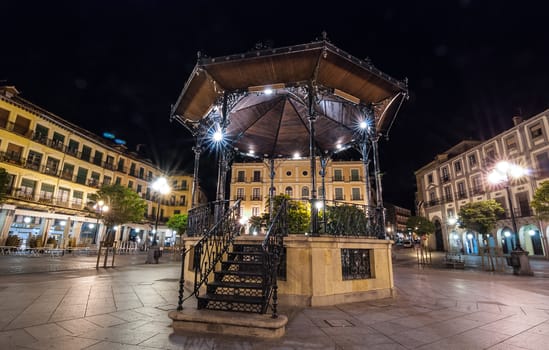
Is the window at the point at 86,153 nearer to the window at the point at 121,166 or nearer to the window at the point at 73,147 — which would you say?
the window at the point at 73,147

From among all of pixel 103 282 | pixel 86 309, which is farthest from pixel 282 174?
pixel 86 309

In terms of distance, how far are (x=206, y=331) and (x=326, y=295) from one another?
2882 millimetres

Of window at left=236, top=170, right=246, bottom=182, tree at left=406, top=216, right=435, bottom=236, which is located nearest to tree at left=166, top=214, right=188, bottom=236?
window at left=236, top=170, right=246, bottom=182

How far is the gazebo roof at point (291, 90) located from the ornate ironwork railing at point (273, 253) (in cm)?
356

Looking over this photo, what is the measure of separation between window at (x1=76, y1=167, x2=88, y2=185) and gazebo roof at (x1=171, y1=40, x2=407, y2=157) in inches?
1175

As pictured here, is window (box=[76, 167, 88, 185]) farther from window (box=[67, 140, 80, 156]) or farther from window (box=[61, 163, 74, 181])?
window (box=[67, 140, 80, 156])

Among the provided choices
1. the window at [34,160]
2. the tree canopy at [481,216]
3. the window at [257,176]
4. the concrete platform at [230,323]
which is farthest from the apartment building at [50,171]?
the tree canopy at [481,216]

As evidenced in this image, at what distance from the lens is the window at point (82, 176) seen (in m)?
31.9

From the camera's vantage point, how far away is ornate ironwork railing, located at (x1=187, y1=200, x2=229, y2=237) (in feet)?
25.0

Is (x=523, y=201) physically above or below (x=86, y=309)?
above

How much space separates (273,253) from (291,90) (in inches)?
203

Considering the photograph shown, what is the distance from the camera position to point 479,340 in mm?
3842

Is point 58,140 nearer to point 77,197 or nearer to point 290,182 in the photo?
point 77,197

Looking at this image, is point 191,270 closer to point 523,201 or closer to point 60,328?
point 60,328
